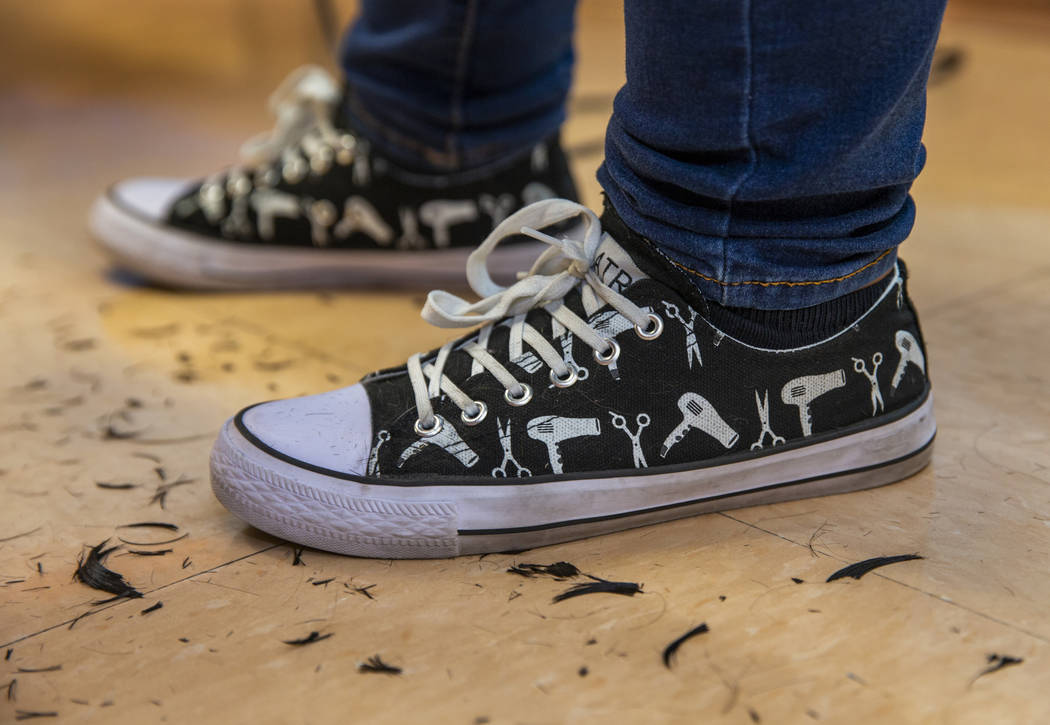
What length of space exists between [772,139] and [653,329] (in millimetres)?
143

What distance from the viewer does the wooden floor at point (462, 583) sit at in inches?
19.5

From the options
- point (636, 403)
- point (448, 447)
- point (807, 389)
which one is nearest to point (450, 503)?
point (448, 447)

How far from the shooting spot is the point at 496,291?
69 centimetres


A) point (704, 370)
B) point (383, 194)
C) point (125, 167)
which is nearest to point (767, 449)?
point (704, 370)

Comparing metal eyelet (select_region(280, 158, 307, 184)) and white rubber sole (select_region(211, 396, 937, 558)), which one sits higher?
metal eyelet (select_region(280, 158, 307, 184))

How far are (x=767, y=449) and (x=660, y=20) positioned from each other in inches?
11.4

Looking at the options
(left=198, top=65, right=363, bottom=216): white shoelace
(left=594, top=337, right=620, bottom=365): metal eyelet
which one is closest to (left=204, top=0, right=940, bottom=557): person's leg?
(left=594, top=337, right=620, bottom=365): metal eyelet

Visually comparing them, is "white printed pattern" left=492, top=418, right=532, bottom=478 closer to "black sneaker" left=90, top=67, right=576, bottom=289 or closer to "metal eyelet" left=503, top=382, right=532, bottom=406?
"metal eyelet" left=503, top=382, right=532, bottom=406

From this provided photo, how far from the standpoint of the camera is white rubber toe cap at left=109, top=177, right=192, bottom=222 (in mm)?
1147

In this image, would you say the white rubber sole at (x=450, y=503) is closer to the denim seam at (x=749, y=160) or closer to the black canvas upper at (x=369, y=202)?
the denim seam at (x=749, y=160)

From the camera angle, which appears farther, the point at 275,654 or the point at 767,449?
the point at 767,449

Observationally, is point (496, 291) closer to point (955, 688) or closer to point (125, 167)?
point (955, 688)

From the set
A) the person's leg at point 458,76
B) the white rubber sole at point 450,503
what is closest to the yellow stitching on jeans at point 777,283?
the white rubber sole at point 450,503

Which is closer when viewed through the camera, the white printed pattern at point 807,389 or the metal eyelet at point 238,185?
the white printed pattern at point 807,389
